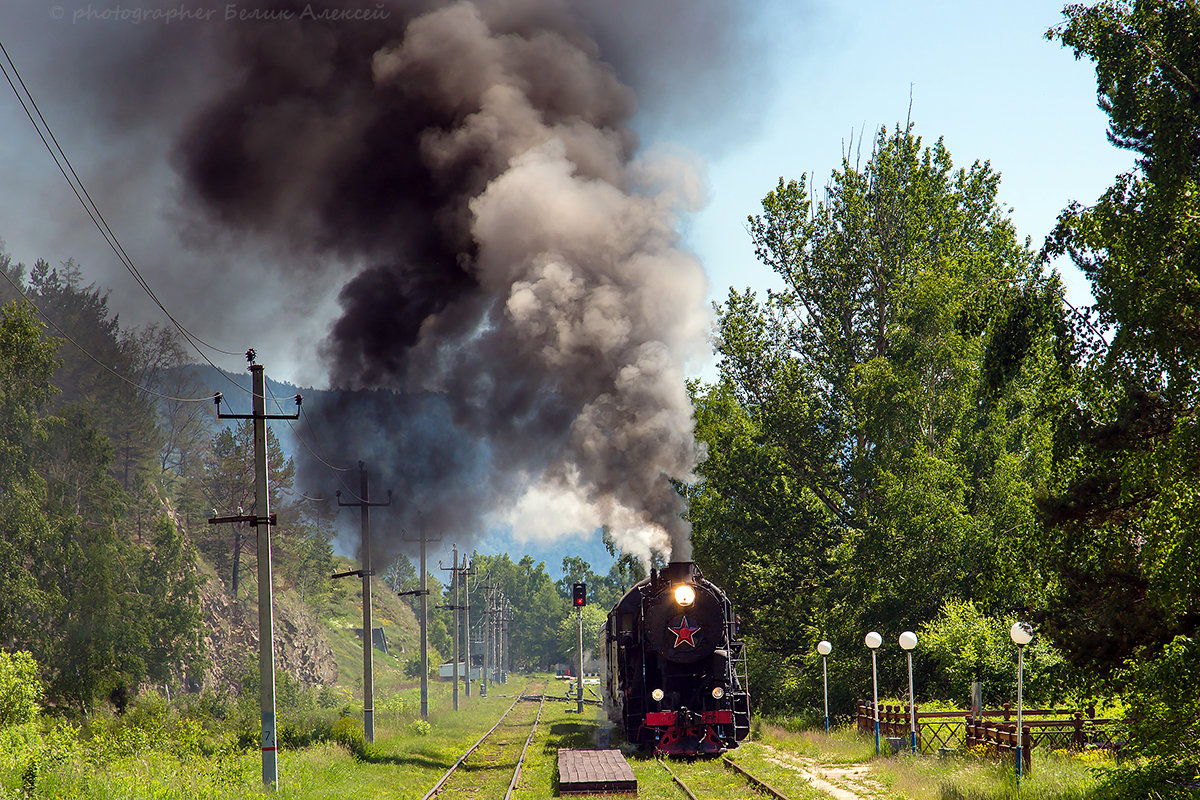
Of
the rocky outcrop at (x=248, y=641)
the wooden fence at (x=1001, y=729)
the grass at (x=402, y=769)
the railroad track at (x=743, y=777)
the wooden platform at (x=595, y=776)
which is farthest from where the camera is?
the rocky outcrop at (x=248, y=641)

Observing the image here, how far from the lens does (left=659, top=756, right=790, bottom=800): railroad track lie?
17.9 meters

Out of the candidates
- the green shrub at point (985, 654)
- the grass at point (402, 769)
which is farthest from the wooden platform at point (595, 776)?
the green shrub at point (985, 654)

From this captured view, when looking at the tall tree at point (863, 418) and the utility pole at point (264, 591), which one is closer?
the utility pole at point (264, 591)

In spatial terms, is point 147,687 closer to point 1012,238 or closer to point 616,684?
point 616,684

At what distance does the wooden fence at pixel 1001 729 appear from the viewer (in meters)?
19.4

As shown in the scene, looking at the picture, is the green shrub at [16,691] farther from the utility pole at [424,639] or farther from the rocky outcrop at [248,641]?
the rocky outcrop at [248,641]

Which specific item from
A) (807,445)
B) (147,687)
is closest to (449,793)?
(807,445)

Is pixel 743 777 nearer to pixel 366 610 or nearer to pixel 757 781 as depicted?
pixel 757 781

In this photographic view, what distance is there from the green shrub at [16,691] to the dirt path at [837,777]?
19386 millimetres

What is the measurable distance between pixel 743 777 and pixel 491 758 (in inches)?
409

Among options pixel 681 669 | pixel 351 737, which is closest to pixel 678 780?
pixel 681 669

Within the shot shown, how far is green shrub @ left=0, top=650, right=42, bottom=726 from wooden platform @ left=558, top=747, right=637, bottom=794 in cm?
1452

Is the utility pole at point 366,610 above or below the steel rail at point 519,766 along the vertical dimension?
above

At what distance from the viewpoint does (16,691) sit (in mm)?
25812
